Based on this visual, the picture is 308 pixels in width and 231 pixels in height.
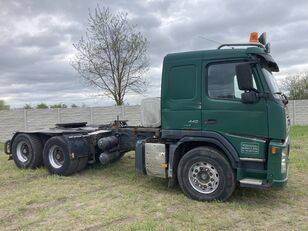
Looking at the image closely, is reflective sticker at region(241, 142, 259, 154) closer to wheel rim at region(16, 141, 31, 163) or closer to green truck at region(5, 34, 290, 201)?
green truck at region(5, 34, 290, 201)

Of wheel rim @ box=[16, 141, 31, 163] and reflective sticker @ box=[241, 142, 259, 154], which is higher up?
reflective sticker @ box=[241, 142, 259, 154]

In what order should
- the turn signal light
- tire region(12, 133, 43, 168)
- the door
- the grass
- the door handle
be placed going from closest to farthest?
1. the grass
2. the door
3. the door handle
4. the turn signal light
5. tire region(12, 133, 43, 168)

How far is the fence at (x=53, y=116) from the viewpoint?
1598 cm

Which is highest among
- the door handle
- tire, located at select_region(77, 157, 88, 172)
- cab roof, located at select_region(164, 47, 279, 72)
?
cab roof, located at select_region(164, 47, 279, 72)

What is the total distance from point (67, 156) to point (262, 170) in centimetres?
447

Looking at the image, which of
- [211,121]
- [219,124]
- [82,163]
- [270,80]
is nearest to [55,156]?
[82,163]

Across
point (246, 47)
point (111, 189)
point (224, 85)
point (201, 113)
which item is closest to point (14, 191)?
point (111, 189)

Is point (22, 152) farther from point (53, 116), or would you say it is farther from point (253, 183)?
point (53, 116)

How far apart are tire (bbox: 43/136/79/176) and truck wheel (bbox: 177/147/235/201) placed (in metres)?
3.01

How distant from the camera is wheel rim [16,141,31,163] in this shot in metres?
8.45

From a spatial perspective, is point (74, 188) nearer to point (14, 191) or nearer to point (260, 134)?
point (14, 191)

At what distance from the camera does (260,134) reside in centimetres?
507

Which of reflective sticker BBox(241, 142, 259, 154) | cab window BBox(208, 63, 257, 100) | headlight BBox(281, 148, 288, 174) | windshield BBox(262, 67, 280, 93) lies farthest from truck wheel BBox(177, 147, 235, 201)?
windshield BBox(262, 67, 280, 93)

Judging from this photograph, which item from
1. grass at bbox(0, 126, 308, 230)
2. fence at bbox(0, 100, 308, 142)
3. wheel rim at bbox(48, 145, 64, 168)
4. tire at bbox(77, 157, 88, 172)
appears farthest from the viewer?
fence at bbox(0, 100, 308, 142)
